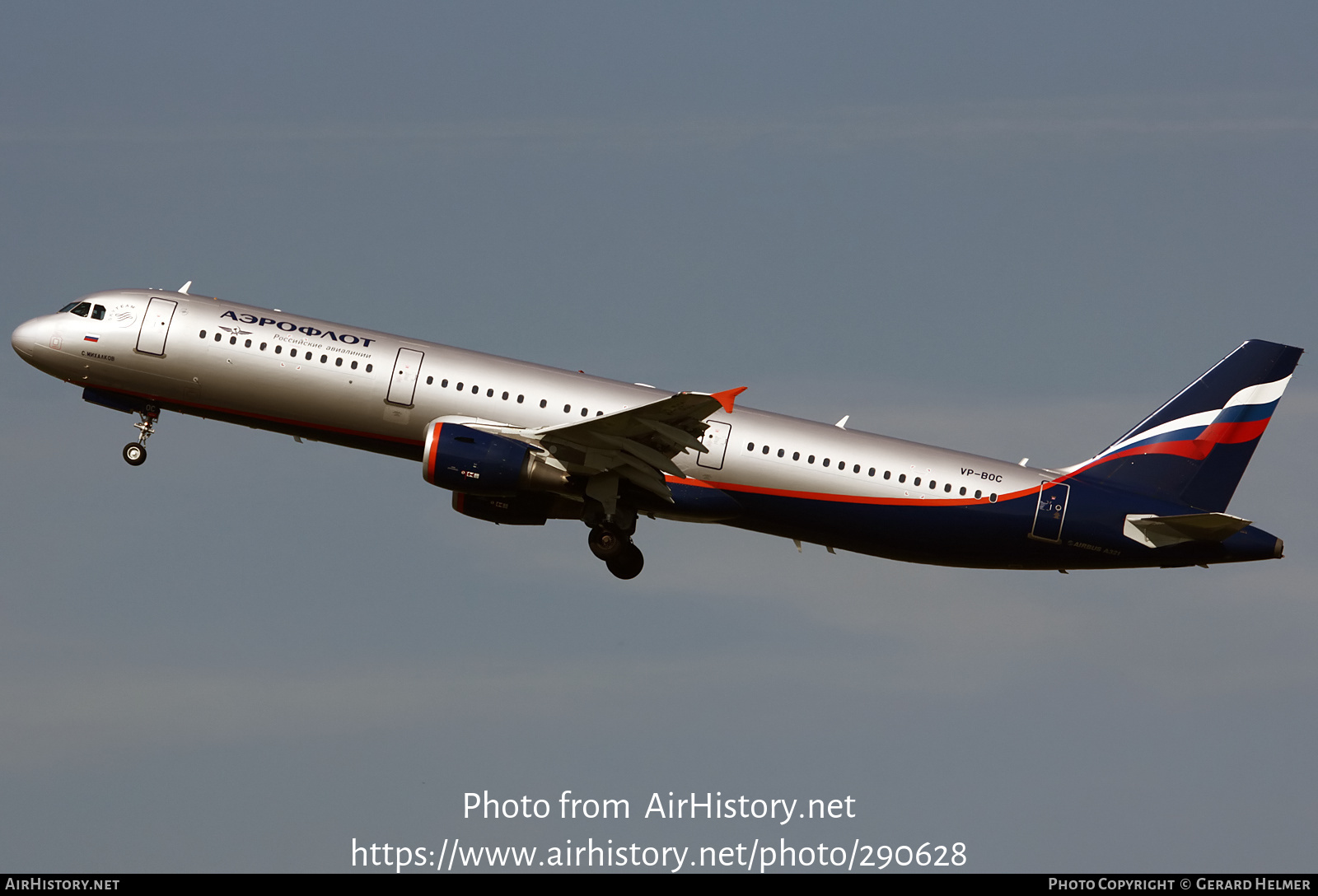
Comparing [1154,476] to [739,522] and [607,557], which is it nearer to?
[739,522]

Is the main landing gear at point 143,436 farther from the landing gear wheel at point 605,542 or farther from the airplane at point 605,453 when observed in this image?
the landing gear wheel at point 605,542

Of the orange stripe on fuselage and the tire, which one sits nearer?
the orange stripe on fuselage

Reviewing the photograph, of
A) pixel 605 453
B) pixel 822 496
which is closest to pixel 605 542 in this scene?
pixel 605 453

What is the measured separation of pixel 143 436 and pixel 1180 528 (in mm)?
29293

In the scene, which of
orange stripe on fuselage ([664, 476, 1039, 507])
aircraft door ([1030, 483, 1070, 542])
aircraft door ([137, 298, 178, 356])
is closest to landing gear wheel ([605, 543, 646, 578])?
orange stripe on fuselage ([664, 476, 1039, 507])

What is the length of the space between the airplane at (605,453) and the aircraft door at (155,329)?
46 millimetres

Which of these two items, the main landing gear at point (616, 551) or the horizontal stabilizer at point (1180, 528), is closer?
the horizontal stabilizer at point (1180, 528)

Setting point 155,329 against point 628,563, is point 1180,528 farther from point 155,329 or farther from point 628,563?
point 155,329

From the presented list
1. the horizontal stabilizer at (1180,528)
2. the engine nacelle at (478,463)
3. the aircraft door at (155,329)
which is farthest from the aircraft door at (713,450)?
the aircraft door at (155,329)

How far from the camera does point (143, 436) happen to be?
47812 mm

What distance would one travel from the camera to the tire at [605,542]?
46500 mm

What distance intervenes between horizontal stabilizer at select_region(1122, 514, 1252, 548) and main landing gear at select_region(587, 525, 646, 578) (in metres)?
13.7

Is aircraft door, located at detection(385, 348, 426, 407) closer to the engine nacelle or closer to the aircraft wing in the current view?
the engine nacelle

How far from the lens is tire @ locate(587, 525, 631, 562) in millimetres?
46500
